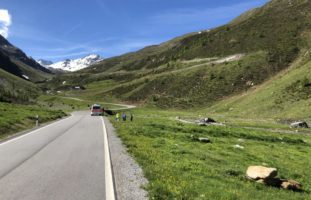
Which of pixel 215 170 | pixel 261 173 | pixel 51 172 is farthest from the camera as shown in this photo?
pixel 215 170

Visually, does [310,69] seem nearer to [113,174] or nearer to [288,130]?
[288,130]

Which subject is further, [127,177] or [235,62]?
[235,62]

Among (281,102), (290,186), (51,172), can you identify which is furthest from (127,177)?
(281,102)

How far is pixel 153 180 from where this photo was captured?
38.1ft

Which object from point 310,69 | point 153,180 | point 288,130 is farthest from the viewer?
point 310,69

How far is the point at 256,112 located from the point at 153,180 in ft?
168

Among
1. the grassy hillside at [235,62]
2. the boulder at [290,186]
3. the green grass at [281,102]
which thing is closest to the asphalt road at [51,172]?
the boulder at [290,186]

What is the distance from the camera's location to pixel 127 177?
40.0ft

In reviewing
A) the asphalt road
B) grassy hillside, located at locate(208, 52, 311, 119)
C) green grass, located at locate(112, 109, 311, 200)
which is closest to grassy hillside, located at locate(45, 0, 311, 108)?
grassy hillside, located at locate(208, 52, 311, 119)

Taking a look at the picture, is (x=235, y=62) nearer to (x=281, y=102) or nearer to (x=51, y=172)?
(x=281, y=102)

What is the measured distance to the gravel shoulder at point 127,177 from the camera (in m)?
9.95

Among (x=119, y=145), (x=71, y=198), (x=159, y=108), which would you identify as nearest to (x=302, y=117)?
(x=119, y=145)

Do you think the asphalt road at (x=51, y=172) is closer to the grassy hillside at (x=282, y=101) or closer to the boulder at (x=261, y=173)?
the boulder at (x=261, y=173)

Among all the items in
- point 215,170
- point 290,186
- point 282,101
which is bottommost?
point 290,186
